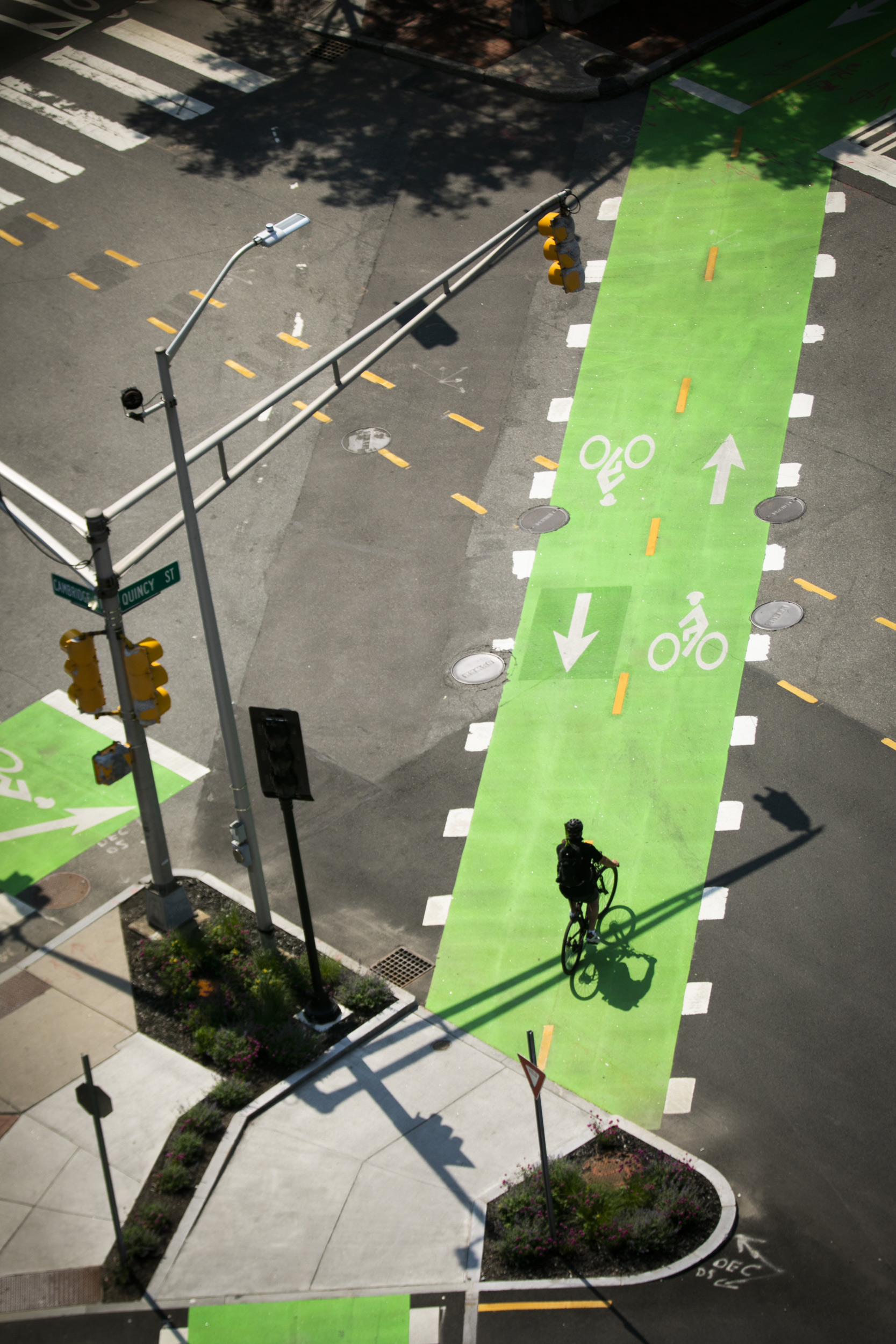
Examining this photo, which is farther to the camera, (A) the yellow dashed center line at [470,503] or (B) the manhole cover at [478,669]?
(A) the yellow dashed center line at [470,503]

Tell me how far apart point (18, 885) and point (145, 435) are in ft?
30.3

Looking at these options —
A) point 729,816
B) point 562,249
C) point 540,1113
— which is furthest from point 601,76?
point 540,1113

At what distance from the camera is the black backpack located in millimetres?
14875

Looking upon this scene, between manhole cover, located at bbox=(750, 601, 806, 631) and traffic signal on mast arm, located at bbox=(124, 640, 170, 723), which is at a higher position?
traffic signal on mast arm, located at bbox=(124, 640, 170, 723)

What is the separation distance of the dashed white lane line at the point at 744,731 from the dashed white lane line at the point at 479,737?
3210 mm

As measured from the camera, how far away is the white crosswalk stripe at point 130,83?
100ft

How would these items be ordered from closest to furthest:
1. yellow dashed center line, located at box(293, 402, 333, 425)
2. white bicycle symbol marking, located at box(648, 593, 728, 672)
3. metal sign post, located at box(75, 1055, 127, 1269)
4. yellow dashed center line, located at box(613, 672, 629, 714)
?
metal sign post, located at box(75, 1055, 127, 1269), yellow dashed center line, located at box(613, 672, 629, 714), white bicycle symbol marking, located at box(648, 593, 728, 672), yellow dashed center line, located at box(293, 402, 333, 425)

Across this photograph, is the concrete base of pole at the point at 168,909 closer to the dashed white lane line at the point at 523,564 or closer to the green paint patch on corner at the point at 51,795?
the green paint patch on corner at the point at 51,795

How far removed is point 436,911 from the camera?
16.5m

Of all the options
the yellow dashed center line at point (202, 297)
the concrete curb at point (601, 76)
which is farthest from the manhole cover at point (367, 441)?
the concrete curb at point (601, 76)

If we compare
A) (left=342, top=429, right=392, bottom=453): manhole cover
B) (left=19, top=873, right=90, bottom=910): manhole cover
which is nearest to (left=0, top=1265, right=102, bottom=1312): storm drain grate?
(left=19, top=873, right=90, bottom=910): manhole cover

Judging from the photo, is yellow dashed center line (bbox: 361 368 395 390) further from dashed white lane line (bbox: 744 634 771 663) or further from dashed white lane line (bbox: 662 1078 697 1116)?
dashed white lane line (bbox: 662 1078 697 1116)

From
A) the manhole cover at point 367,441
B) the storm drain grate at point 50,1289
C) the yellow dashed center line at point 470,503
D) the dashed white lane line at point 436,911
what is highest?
the manhole cover at point 367,441

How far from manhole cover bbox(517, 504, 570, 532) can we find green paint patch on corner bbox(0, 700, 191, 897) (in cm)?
681
